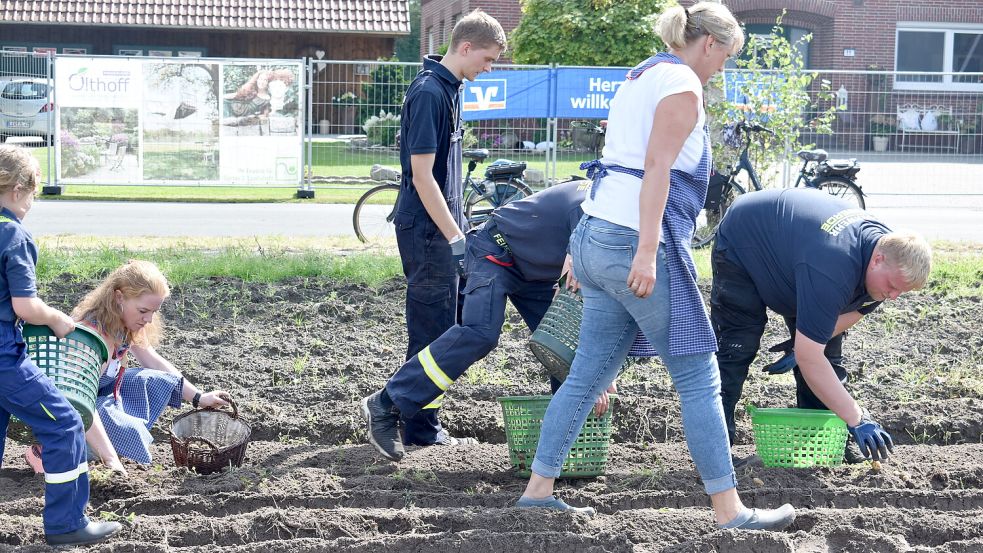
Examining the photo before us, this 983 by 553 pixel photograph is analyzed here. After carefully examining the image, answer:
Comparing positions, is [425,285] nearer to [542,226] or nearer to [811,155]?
[542,226]

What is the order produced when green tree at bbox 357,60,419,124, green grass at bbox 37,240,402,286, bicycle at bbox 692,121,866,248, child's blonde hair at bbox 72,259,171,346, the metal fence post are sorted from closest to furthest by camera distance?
1. child's blonde hair at bbox 72,259,171,346
2. green grass at bbox 37,240,402,286
3. bicycle at bbox 692,121,866,248
4. the metal fence post
5. green tree at bbox 357,60,419,124

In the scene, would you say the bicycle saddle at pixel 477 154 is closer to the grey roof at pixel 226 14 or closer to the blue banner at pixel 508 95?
the blue banner at pixel 508 95

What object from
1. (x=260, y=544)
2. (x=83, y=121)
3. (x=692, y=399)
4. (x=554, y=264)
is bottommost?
(x=260, y=544)

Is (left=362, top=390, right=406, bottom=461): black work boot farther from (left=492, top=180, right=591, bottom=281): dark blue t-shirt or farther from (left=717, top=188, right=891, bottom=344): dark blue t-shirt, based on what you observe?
(left=717, top=188, right=891, bottom=344): dark blue t-shirt

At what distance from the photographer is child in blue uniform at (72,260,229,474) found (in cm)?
445

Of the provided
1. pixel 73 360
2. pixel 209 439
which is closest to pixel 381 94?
pixel 209 439

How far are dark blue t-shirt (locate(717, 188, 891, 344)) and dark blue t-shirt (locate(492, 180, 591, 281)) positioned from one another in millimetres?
768

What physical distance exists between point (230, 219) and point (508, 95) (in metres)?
4.13

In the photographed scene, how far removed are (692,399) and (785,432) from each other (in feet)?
3.82

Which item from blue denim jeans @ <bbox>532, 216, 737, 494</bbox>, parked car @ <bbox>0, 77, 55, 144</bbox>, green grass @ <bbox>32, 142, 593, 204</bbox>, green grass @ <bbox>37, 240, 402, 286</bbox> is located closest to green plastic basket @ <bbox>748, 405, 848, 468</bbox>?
blue denim jeans @ <bbox>532, 216, 737, 494</bbox>

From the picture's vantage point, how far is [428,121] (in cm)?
476

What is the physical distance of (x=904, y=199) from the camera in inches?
624

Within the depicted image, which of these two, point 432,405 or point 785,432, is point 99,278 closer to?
point 432,405

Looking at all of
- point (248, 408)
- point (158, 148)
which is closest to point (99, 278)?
point (248, 408)
